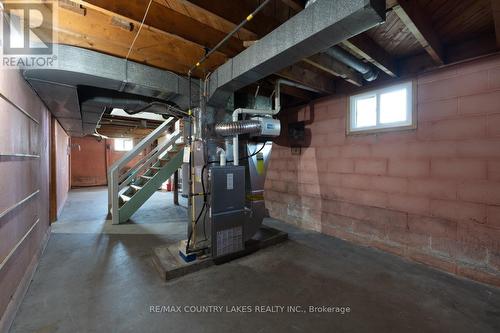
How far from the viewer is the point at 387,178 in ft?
9.33

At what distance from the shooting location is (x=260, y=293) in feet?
6.44

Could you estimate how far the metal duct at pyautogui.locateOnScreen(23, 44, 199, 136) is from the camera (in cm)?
203

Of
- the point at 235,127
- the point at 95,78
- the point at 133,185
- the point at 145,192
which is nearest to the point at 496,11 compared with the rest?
the point at 235,127

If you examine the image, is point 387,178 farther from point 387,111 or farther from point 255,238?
point 255,238

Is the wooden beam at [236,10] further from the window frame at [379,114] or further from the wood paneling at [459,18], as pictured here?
the window frame at [379,114]

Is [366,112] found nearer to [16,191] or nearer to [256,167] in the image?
[256,167]

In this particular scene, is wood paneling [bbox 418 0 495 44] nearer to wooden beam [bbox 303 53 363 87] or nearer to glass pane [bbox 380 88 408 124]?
glass pane [bbox 380 88 408 124]

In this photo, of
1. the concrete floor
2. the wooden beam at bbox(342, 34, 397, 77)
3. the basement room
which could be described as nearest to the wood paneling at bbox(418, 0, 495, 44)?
the basement room

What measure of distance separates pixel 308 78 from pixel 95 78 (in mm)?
2402

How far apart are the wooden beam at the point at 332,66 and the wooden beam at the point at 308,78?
10.2 inches

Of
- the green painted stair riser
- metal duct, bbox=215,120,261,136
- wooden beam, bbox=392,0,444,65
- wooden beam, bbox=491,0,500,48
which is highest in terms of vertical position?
wooden beam, bbox=392,0,444,65

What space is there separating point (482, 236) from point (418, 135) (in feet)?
3.65

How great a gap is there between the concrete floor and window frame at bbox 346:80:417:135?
4.98 ft

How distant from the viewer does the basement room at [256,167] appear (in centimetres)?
166
